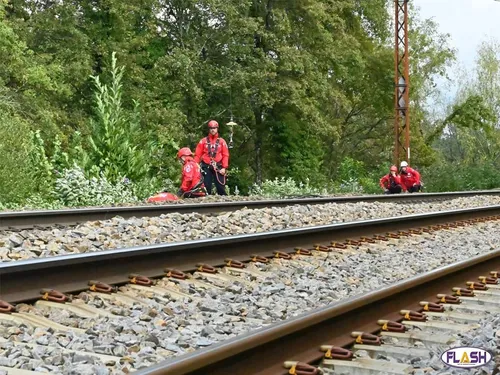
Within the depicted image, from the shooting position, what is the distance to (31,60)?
27.7m

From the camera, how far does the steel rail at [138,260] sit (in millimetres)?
5284

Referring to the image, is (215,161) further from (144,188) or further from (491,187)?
(491,187)

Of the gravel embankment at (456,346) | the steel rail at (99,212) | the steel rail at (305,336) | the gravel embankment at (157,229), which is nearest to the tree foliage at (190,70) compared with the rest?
the steel rail at (99,212)

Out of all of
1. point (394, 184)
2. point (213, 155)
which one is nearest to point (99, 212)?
point (213, 155)

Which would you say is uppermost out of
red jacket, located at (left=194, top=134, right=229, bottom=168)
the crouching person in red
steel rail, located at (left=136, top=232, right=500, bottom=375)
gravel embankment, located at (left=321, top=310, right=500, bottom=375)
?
red jacket, located at (left=194, top=134, right=229, bottom=168)

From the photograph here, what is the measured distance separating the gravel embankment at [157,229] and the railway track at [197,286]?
1.14 meters

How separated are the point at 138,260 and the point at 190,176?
9.91 m

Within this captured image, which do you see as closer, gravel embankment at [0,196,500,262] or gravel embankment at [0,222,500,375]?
gravel embankment at [0,222,500,375]

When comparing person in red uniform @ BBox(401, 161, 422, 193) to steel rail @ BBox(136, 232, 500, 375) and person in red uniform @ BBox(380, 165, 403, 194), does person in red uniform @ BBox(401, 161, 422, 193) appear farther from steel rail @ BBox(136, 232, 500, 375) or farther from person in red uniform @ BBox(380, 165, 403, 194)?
steel rail @ BBox(136, 232, 500, 375)

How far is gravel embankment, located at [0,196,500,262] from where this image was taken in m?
7.54

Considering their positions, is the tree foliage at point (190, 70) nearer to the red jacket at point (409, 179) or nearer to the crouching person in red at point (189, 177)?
the crouching person in red at point (189, 177)

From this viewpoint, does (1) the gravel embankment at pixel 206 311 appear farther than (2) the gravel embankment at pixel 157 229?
No
